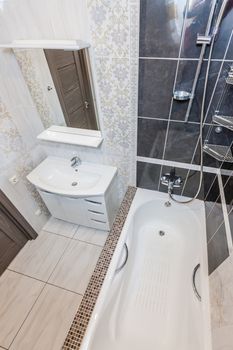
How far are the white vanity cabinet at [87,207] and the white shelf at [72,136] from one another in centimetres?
38

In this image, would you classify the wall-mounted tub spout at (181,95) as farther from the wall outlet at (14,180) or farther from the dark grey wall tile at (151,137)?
the wall outlet at (14,180)

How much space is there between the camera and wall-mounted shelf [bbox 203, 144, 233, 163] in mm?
1098

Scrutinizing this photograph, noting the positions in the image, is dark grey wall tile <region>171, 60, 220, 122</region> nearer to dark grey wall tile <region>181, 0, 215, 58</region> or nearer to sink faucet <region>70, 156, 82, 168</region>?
dark grey wall tile <region>181, 0, 215, 58</region>

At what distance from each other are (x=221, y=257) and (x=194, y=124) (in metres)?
0.79

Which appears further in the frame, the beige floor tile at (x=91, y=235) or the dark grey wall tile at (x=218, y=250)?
the beige floor tile at (x=91, y=235)

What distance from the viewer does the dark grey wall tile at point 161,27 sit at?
0.83 m

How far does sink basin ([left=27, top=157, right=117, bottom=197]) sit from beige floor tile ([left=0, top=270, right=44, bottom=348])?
2.85 feet

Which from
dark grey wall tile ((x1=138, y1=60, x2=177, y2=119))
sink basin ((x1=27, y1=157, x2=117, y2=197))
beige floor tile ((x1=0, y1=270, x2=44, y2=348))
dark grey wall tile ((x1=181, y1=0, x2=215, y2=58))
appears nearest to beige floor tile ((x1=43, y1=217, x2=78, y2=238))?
beige floor tile ((x1=0, y1=270, x2=44, y2=348))

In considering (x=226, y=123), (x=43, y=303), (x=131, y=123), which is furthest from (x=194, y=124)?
(x=43, y=303)

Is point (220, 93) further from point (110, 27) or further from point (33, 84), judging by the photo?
point (33, 84)

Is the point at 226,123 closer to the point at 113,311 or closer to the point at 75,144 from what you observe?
the point at 75,144

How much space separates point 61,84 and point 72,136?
1.27 feet

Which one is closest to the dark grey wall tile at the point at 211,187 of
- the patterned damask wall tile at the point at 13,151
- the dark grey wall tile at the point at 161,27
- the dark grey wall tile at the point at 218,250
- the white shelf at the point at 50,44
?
the dark grey wall tile at the point at 218,250

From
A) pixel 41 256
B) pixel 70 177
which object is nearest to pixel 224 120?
pixel 70 177
